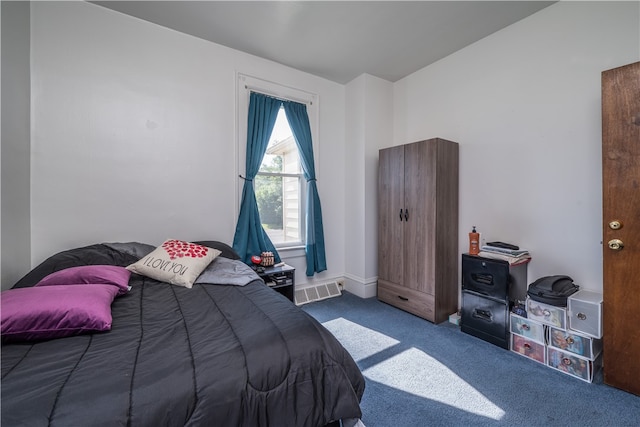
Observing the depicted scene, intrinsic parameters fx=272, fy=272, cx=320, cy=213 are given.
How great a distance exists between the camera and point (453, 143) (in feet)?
9.36

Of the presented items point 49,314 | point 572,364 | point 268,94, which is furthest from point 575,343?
point 268,94

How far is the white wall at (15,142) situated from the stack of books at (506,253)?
3.55 meters

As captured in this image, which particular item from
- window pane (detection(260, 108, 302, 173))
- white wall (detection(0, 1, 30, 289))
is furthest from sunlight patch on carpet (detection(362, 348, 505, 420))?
white wall (detection(0, 1, 30, 289))

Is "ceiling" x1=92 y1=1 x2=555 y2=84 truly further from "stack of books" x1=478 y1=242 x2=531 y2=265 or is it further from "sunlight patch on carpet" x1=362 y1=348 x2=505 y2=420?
"sunlight patch on carpet" x1=362 y1=348 x2=505 y2=420

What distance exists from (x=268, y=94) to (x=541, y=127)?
2.71 metres

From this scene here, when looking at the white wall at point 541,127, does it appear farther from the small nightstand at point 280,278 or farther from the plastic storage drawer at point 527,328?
the small nightstand at point 280,278

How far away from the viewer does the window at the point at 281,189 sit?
3.26m

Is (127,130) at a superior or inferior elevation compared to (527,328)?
superior

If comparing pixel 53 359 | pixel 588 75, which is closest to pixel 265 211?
pixel 53 359

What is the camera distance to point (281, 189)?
11.2 feet

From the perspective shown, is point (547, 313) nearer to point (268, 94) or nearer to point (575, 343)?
point (575, 343)

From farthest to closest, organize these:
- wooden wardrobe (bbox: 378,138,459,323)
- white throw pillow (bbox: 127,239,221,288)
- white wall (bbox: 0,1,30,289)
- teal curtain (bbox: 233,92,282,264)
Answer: teal curtain (bbox: 233,92,282,264), wooden wardrobe (bbox: 378,138,459,323), white throw pillow (bbox: 127,239,221,288), white wall (bbox: 0,1,30,289)

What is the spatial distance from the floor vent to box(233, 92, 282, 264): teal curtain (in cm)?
57

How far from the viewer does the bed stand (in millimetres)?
756
